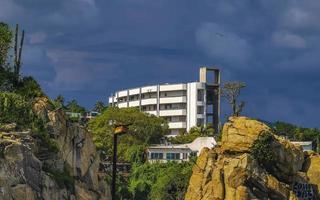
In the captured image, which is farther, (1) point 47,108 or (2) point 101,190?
(2) point 101,190

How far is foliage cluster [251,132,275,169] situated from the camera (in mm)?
73500

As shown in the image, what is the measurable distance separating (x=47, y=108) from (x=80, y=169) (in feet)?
25.6

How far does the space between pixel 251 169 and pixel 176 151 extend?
209 ft

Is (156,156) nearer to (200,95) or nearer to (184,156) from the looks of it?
(184,156)

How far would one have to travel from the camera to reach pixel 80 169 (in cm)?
7738

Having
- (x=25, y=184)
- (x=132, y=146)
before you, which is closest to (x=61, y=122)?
(x=25, y=184)

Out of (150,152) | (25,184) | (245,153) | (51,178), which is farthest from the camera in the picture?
(150,152)

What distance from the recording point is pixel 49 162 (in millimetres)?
71312

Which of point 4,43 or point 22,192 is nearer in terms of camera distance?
point 22,192

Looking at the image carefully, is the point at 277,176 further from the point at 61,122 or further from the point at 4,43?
the point at 4,43

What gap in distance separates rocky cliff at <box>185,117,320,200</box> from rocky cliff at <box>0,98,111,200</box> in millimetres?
12202

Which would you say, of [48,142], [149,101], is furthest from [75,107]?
[48,142]

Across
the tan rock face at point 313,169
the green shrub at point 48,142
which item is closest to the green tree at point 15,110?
the green shrub at point 48,142

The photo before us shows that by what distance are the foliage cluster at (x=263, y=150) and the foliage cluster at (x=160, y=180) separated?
3166 centimetres
